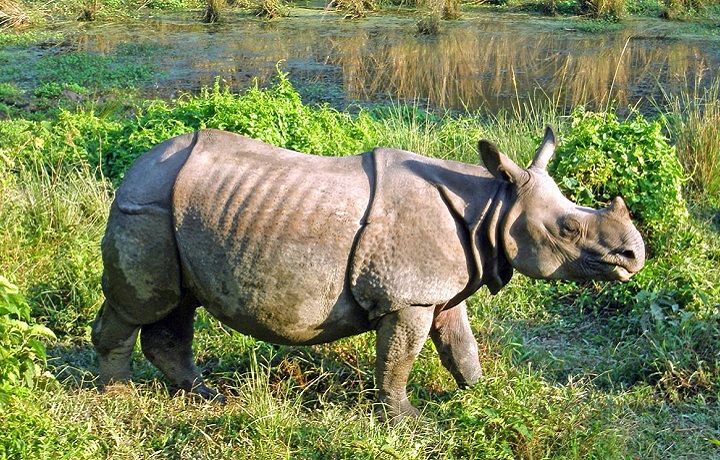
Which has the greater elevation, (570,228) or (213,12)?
(570,228)

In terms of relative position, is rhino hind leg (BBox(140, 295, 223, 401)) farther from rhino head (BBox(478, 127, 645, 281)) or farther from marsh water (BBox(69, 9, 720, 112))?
marsh water (BBox(69, 9, 720, 112))

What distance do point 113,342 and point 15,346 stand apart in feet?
1.72

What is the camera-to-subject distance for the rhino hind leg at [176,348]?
5.23 meters

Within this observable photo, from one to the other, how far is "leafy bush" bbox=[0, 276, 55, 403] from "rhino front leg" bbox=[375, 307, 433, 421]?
1.66m

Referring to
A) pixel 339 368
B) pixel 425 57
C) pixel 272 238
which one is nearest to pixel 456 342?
pixel 339 368

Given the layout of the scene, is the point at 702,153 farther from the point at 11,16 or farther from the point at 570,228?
the point at 11,16

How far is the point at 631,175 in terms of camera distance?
735 cm

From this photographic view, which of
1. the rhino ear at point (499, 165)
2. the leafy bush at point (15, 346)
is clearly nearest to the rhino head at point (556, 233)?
the rhino ear at point (499, 165)

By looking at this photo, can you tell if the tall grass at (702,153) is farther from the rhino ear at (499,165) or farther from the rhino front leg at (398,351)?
the rhino front leg at (398,351)

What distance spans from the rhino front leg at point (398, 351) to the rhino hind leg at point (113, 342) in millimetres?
1344

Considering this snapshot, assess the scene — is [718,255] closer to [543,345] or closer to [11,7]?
[543,345]

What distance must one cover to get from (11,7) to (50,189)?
1107 cm

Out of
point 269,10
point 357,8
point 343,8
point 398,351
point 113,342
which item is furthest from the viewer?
point 343,8

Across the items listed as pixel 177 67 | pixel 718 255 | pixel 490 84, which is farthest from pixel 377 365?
pixel 177 67
